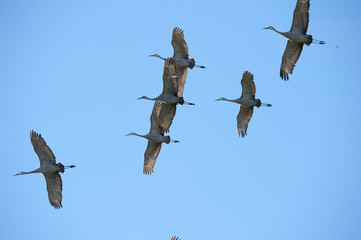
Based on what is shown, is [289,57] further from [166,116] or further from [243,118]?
[166,116]

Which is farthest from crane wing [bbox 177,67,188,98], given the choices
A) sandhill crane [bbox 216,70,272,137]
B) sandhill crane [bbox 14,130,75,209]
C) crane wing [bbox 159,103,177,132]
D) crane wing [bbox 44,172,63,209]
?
crane wing [bbox 44,172,63,209]

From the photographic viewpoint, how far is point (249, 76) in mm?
38000

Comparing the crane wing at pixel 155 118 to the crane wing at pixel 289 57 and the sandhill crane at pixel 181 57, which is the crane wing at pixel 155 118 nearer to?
the sandhill crane at pixel 181 57

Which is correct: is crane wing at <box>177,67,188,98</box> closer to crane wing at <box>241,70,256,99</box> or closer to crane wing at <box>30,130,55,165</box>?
crane wing at <box>241,70,256,99</box>

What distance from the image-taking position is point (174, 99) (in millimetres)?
38344

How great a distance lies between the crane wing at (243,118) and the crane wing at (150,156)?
→ 4.35m

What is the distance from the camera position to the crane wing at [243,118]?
130ft

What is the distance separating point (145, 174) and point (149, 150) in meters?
1.29

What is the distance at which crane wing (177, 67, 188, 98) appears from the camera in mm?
40828

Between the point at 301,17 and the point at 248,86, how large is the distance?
4.39 meters

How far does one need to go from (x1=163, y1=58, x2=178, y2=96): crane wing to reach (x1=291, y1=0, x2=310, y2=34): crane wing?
649cm

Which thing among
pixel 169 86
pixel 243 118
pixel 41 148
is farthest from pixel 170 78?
pixel 41 148

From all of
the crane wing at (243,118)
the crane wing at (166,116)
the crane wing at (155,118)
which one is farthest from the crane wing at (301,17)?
the crane wing at (155,118)

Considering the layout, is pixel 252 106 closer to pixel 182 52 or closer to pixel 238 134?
pixel 238 134
